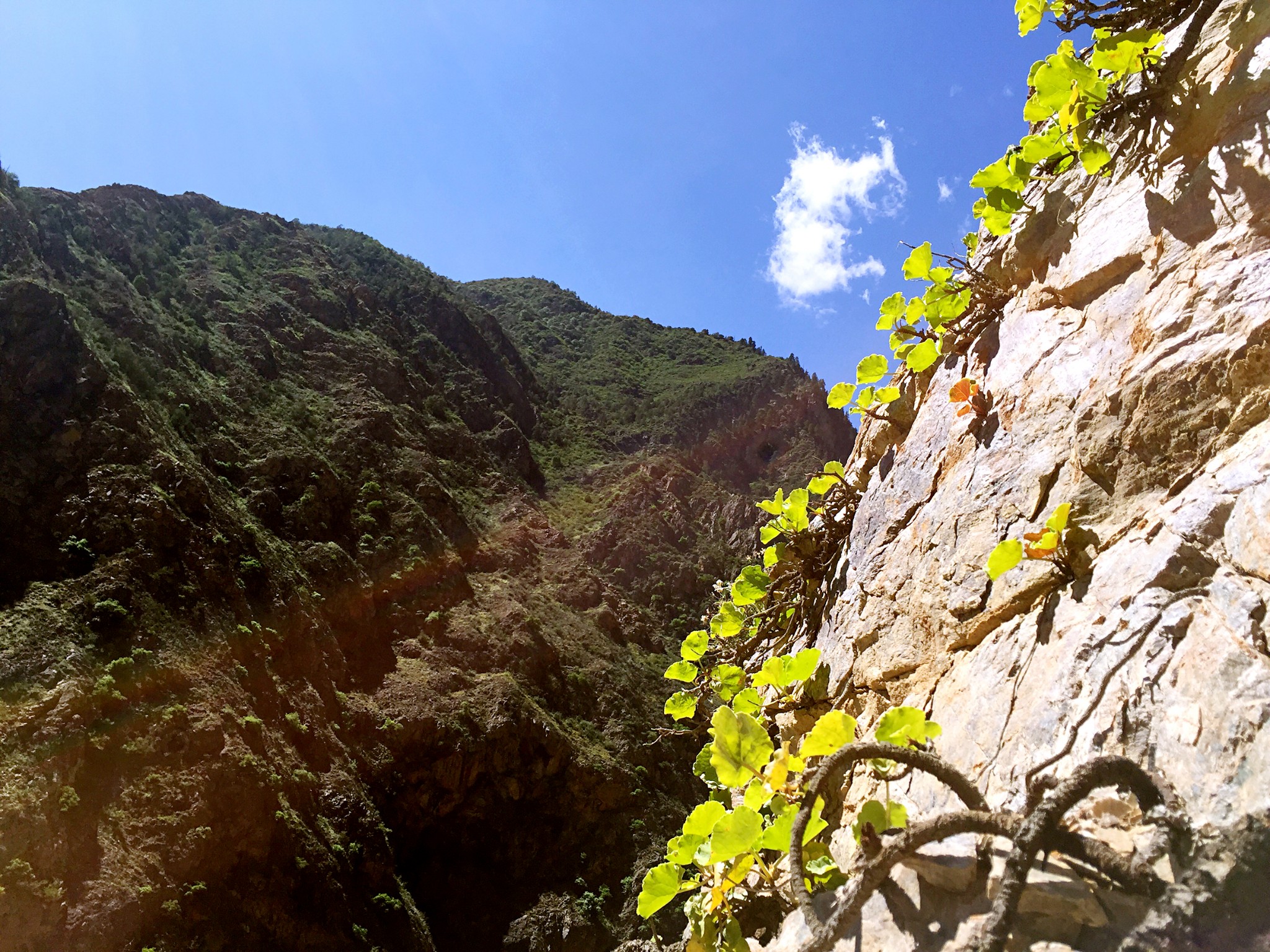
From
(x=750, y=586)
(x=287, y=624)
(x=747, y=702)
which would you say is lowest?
(x=747, y=702)

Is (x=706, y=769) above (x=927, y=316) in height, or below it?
below

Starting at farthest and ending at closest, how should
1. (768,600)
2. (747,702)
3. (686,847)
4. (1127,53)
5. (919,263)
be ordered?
(768,600), (919,263), (747,702), (1127,53), (686,847)

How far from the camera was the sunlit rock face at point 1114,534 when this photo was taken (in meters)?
0.77

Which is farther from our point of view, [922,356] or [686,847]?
[922,356]

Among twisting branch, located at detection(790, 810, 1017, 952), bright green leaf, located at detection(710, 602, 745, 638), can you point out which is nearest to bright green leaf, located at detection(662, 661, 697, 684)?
bright green leaf, located at detection(710, 602, 745, 638)

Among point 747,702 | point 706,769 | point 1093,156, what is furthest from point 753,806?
point 1093,156

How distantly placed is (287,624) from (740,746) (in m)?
15.2

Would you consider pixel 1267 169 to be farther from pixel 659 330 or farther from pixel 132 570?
pixel 659 330

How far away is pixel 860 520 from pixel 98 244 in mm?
26227

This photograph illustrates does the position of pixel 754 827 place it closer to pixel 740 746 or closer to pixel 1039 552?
pixel 740 746

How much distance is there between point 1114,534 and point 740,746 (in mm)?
699

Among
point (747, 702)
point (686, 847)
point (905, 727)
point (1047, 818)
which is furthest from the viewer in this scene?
point (747, 702)

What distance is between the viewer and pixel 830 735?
1.03 m

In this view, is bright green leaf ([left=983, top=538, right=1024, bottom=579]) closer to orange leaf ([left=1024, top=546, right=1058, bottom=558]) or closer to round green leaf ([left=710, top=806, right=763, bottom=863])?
orange leaf ([left=1024, top=546, right=1058, bottom=558])
